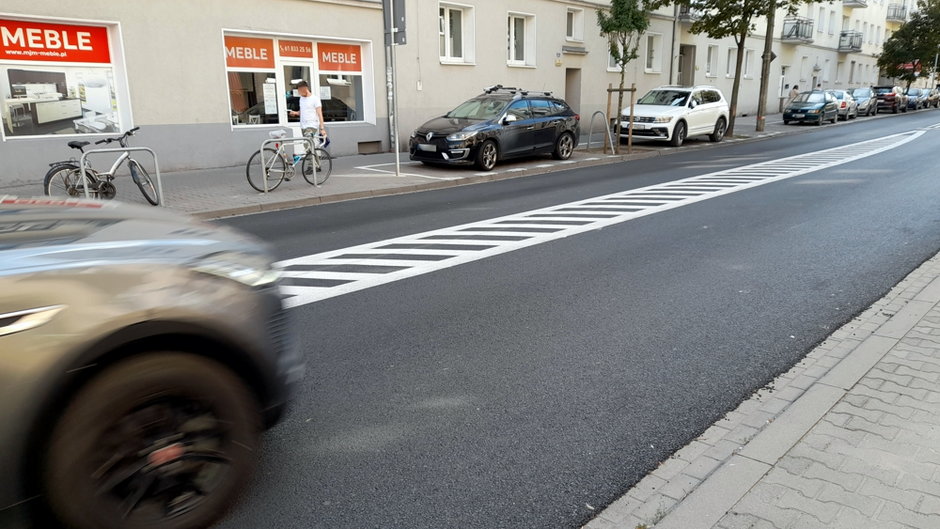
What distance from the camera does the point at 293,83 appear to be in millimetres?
17781

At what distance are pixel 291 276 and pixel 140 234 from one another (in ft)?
13.3

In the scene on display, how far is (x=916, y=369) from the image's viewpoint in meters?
4.23

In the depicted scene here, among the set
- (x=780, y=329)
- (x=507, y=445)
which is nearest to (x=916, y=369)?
(x=780, y=329)

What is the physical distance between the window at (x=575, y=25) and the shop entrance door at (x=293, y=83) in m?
11.9

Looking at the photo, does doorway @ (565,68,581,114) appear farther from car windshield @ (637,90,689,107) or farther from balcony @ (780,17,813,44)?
balcony @ (780,17,813,44)

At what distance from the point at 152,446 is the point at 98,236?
84 cm

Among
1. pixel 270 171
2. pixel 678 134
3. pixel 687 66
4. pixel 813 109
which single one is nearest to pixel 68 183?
pixel 270 171

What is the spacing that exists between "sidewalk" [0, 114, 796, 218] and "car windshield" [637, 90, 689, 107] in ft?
10.5

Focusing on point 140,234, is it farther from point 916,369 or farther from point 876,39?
point 876,39

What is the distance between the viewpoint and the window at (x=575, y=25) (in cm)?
2581

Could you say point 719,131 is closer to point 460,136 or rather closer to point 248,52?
point 460,136

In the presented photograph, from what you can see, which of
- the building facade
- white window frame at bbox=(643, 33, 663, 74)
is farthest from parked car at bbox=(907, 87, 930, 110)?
the building facade

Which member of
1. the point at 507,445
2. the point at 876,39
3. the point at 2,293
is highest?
Answer: the point at 876,39

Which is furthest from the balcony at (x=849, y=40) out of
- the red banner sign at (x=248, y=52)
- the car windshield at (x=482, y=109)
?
the red banner sign at (x=248, y=52)
